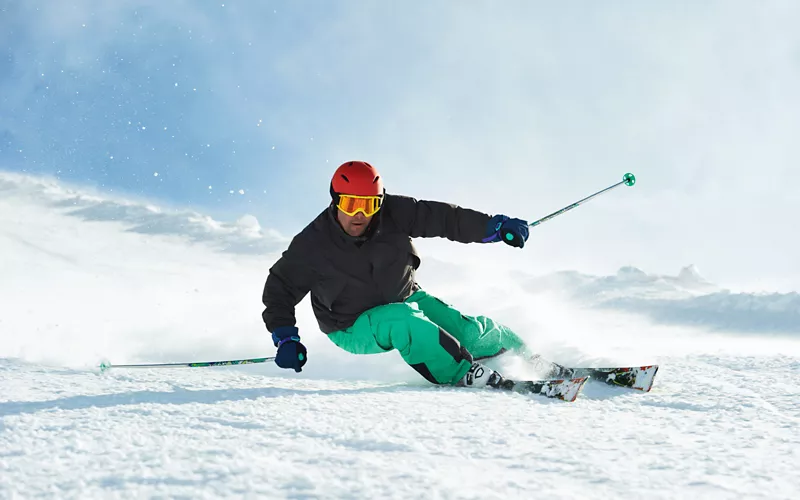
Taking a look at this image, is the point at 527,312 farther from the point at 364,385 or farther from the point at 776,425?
the point at 776,425

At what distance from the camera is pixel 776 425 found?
2.26 meters

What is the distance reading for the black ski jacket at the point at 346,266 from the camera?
11.4ft

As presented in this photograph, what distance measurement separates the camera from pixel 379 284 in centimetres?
350

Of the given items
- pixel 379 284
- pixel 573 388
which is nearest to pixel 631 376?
pixel 573 388

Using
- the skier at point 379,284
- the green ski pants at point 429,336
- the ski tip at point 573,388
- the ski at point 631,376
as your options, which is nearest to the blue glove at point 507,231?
the skier at point 379,284

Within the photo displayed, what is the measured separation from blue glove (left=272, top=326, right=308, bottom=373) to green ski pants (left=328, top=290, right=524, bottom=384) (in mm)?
368

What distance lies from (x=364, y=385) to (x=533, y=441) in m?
1.54

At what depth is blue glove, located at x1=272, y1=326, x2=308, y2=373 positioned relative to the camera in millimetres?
3266

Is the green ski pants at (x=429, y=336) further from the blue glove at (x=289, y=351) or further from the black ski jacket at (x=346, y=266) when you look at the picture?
the blue glove at (x=289, y=351)

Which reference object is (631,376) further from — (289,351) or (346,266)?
(289,351)

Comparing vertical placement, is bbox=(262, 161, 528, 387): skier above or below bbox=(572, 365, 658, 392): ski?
above

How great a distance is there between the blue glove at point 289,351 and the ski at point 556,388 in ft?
3.96

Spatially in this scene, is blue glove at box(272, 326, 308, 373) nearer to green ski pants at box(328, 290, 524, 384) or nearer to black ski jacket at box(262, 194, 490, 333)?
black ski jacket at box(262, 194, 490, 333)

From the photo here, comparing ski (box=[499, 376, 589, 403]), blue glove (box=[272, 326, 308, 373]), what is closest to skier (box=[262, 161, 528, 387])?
blue glove (box=[272, 326, 308, 373])
